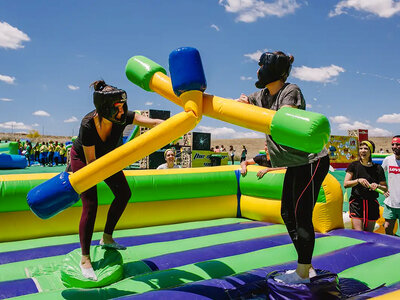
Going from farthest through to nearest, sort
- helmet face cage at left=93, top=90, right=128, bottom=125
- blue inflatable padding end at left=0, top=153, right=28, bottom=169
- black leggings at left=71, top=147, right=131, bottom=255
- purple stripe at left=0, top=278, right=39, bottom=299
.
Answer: blue inflatable padding end at left=0, top=153, right=28, bottom=169, black leggings at left=71, top=147, right=131, bottom=255, helmet face cage at left=93, top=90, right=128, bottom=125, purple stripe at left=0, top=278, right=39, bottom=299

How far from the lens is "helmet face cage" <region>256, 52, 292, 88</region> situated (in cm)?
182

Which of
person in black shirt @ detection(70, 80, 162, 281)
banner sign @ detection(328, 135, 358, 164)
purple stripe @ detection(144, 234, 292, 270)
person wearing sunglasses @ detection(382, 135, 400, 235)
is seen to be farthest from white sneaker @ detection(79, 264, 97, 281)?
banner sign @ detection(328, 135, 358, 164)

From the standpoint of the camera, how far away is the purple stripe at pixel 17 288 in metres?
1.81

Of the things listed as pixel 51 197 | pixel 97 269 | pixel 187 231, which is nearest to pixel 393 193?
pixel 187 231

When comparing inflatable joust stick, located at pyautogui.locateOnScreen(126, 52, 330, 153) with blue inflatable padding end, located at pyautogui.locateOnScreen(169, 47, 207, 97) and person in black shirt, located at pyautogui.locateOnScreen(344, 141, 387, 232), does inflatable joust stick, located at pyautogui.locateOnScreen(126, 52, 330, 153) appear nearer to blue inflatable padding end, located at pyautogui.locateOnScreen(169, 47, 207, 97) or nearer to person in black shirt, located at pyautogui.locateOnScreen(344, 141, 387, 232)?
blue inflatable padding end, located at pyautogui.locateOnScreen(169, 47, 207, 97)

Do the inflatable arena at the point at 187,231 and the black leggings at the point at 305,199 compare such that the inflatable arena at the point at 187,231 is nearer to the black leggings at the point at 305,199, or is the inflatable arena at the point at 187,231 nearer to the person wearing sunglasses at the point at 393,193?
the black leggings at the point at 305,199

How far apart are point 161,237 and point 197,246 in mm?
420

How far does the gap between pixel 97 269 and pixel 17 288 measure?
1.37 ft

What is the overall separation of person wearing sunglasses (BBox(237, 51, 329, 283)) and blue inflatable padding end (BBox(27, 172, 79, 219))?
1052 mm

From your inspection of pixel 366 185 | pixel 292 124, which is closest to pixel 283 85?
pixel 292 124

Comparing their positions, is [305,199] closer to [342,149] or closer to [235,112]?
[235,112]

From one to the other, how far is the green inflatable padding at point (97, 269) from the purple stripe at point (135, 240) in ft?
1.53

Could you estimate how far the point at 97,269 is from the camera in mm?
2043

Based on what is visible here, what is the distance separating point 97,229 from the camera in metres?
3.10
